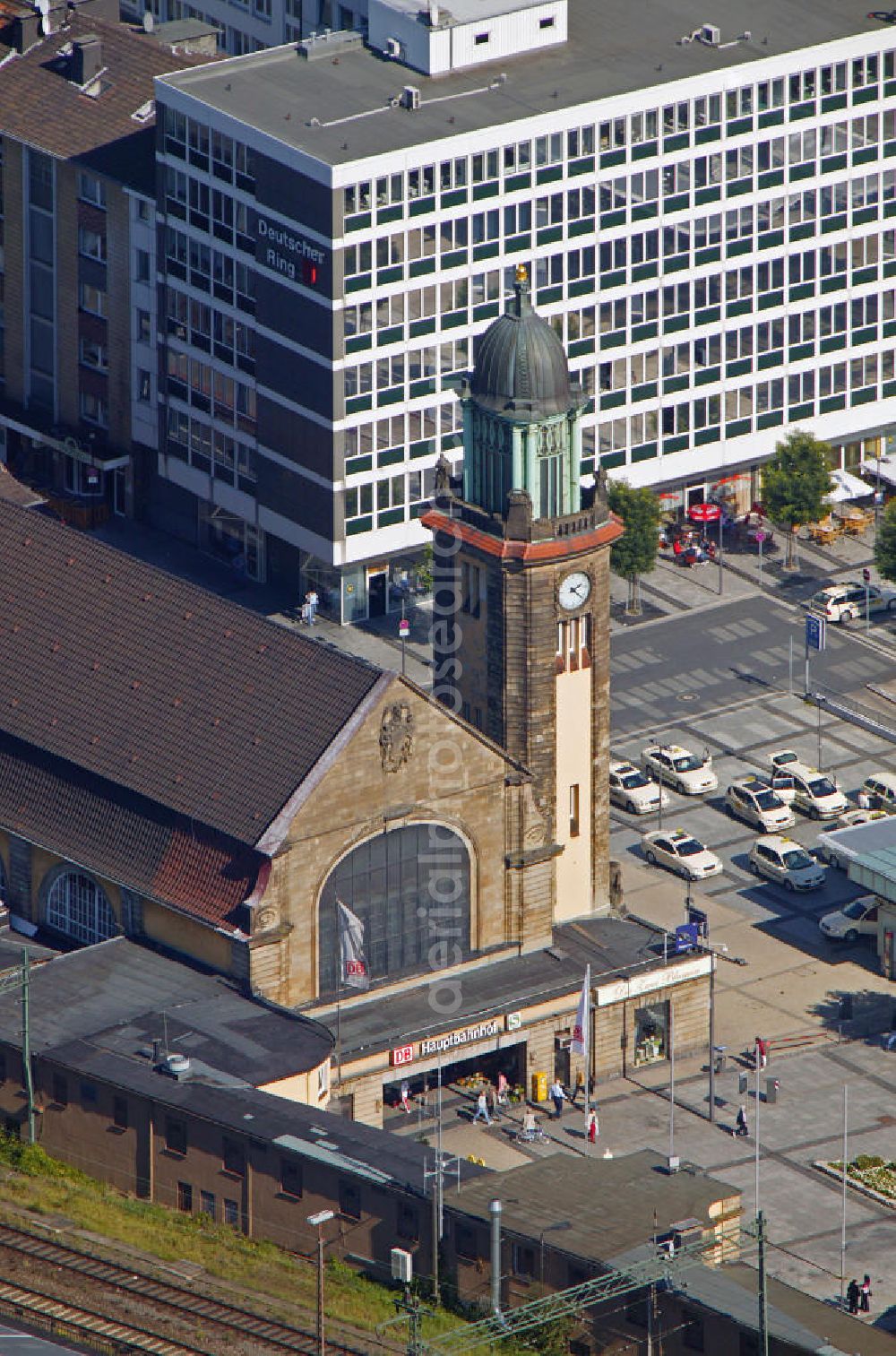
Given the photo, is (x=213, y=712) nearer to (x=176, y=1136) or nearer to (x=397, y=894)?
(x=397, y=894)

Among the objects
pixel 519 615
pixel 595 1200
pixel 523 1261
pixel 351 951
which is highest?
pixel 519 615

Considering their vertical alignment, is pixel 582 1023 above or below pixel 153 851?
below

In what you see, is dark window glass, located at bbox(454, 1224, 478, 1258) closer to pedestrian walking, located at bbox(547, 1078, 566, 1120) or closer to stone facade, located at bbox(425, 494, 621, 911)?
pedestrian walking, located at bbox(547, 1078, 566, 1120)

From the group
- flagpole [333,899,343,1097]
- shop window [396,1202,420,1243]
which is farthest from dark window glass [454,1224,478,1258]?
flagpole [333,899,343,1097]

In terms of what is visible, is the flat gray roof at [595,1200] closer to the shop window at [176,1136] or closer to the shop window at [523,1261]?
the shop window at [523,1261]

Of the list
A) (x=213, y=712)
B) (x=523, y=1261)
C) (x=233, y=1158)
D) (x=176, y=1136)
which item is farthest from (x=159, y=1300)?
(x=213, y=712)

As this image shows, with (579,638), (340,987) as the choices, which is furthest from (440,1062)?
(579,638)
